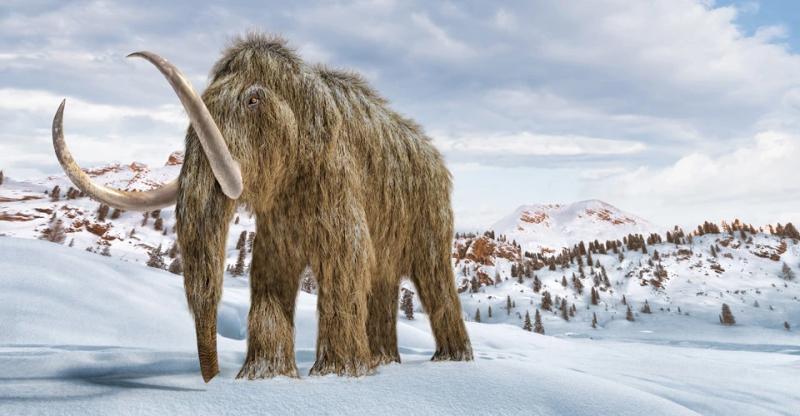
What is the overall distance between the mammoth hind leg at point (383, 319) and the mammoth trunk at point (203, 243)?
1903 millimetres

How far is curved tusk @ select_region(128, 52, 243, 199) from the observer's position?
2754 millimetres

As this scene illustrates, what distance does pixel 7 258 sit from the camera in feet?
16.4

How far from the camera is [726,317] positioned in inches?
1040

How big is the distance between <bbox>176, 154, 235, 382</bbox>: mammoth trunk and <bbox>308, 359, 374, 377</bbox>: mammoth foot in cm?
75

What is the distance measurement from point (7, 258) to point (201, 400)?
410 centimetres

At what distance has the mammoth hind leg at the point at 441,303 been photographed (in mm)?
4812

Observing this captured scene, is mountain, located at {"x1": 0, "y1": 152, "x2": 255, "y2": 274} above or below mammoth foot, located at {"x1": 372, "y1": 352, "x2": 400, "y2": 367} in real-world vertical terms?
above

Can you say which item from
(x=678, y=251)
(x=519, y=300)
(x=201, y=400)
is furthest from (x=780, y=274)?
(x=201, y=400)

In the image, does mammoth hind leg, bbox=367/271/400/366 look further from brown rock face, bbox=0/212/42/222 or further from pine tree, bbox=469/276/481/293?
pine tree, bbox=469/276/481/293

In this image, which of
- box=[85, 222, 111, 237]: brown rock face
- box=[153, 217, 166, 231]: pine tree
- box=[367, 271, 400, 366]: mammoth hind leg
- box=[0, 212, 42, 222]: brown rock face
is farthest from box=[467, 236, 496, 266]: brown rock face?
box=[367, 271, 400, 366]: mammoth hind leg

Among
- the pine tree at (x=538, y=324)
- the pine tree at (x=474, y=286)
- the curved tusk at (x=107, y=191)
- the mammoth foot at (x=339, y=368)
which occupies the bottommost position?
the pine tree at (x=538, y=324)

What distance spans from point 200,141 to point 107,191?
77 centimetres

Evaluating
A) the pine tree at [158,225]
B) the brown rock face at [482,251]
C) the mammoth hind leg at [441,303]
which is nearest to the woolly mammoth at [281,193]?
the mammoth hind leg at [441,303]

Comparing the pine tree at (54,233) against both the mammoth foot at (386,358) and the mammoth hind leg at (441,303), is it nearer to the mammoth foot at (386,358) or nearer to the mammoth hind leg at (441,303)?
the mammoth foot at (386,358)
